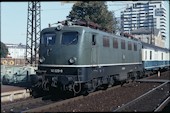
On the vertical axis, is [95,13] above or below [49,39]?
above

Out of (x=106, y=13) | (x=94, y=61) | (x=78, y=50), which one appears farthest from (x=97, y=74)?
(x=106, y=13)

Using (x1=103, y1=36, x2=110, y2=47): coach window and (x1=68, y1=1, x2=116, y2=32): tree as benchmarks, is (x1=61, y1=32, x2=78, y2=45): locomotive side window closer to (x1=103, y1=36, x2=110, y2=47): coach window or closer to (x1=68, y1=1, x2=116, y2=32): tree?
(x1=103, y1=36, x2=110, y2=47): coach window

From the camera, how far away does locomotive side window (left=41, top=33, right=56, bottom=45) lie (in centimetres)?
1638

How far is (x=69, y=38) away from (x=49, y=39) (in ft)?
3.87

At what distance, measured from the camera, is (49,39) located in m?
16.5

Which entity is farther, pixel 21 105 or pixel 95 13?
pixel 95 13

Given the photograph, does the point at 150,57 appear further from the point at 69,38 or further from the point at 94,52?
the point at 69,38

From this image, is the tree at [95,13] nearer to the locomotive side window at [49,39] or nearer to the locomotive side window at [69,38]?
the locomotive side window at [49,39]

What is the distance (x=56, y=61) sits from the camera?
620 inches

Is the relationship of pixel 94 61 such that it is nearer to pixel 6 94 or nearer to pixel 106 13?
pixel 6 94

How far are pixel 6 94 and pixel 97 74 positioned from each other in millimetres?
4749

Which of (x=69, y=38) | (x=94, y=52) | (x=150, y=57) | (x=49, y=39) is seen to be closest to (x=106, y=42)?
(x=94, y=52)

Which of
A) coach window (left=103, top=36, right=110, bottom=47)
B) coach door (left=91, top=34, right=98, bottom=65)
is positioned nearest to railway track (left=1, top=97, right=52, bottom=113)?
coach door (left=91, top=34, right=98, bottom=65)

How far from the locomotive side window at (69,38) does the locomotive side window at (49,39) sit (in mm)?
596
